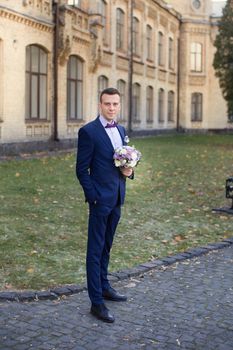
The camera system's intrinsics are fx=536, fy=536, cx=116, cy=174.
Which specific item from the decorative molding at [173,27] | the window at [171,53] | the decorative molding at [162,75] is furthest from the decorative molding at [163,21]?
the decorative molding at [162,75]

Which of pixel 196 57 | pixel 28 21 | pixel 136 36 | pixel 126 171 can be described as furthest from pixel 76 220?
pixel 196 57

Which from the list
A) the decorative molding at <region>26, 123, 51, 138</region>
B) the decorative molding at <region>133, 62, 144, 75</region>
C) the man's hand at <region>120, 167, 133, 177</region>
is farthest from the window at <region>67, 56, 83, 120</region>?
the man's hand at <region>120, 167, 133, 177</region>

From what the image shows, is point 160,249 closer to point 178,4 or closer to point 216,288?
point 216,288

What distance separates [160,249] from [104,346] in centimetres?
349

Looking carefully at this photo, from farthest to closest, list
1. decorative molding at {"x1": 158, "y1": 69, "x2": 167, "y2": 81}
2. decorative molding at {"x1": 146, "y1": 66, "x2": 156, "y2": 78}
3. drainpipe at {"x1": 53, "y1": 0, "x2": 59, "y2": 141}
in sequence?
decorative molding at {"x1": 158, "y1": 69, "x2": 167, "y2": 81}
decorative molding at {"x1": 146, "y1": 66, "x2": 156, "y2": 78}
drainpipe at {"x1": 53, "y1": 0, "x2": 59, "y2": 141}

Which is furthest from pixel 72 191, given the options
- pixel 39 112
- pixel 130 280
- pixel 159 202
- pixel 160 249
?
pixel 39 112

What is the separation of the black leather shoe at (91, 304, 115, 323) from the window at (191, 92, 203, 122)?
42831mm

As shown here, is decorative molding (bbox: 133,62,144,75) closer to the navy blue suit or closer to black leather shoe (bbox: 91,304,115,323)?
the navy blue suit

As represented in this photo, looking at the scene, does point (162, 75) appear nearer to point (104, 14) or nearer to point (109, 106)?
point (104, 14)

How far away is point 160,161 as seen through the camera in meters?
20.5

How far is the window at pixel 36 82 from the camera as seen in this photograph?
21.7 metres

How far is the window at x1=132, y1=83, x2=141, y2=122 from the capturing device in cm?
3484

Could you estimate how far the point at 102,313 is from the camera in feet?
16.5

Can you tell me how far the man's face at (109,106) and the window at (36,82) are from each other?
55.9 feet
